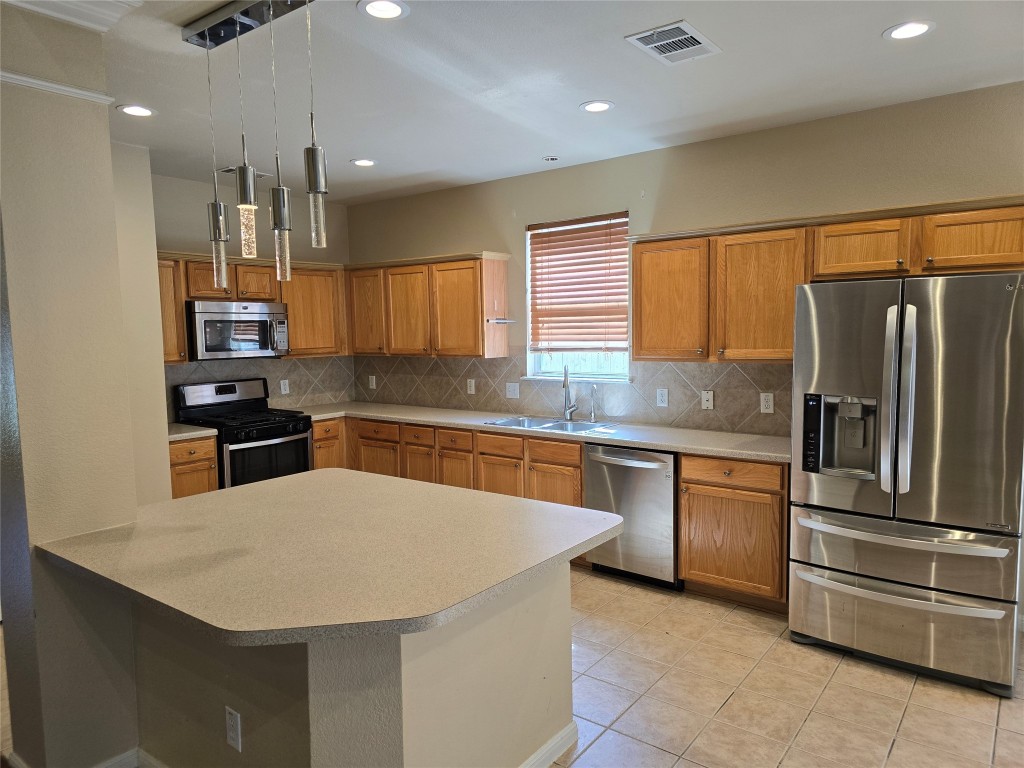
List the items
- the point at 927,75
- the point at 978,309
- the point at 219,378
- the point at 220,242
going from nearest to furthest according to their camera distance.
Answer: the point at 220,242
the point at 978,309
the point at 927,75
the point at 219,378

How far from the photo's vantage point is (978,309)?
2.69 metres

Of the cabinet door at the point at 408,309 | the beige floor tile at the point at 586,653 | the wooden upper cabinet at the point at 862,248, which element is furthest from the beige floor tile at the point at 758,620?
the cabinet door at the point at 408,309

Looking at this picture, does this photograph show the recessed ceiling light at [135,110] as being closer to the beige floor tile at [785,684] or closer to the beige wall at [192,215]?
the beige wall at [192,215]

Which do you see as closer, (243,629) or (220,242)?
(243,629)

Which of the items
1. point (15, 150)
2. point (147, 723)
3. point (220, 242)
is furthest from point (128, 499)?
point (15, 150)

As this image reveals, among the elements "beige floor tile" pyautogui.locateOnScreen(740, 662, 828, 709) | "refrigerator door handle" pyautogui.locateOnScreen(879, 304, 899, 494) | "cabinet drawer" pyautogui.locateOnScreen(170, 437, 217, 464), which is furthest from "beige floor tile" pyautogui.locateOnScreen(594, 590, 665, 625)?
"cabinet drawer" pyautogui.locateOnScreen(170, 437, 217, 464)

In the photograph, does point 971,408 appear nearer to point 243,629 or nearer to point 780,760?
point 780,760

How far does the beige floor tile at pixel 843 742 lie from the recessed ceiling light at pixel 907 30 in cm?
263

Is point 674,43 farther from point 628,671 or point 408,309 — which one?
point 408,309

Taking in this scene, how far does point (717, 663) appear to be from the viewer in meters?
3.08

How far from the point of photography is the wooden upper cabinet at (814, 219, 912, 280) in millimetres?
3092

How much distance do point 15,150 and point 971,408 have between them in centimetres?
351

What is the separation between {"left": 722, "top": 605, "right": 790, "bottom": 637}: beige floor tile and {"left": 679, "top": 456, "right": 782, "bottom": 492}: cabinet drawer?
0.71m

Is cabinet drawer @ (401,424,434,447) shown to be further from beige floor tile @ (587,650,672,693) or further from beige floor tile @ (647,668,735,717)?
beige floor tile @ (647,668,735,717)
